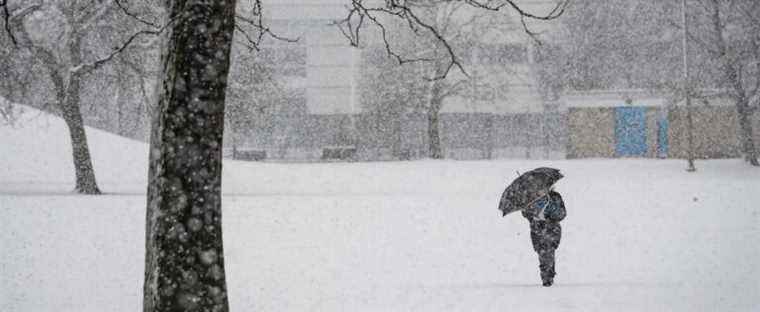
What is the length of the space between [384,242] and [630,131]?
3076cm

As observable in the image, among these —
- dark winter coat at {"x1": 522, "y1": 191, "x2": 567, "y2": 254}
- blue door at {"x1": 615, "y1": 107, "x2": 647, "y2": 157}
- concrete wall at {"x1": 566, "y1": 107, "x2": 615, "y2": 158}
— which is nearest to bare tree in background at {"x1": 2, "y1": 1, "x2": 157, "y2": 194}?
dark winter coat at {"x1": 522, "y1": 191, "x2": 567, "y2": 254}

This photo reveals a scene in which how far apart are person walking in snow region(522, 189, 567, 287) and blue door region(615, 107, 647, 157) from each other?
33.9m

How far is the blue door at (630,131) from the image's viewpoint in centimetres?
4162

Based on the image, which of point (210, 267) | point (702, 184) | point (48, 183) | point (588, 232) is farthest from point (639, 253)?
point (48, 183)

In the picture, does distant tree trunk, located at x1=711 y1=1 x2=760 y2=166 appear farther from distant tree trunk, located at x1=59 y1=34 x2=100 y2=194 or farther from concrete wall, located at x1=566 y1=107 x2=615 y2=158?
distant tree trunk, located at x1=59 y1=34 x2=100 y2=194

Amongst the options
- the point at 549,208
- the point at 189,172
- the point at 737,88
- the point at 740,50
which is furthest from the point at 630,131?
the point at 189,172

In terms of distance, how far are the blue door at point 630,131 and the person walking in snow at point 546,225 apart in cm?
3394

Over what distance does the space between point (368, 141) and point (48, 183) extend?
23682 millimetres

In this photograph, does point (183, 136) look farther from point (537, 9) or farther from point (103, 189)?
point (537, 9)

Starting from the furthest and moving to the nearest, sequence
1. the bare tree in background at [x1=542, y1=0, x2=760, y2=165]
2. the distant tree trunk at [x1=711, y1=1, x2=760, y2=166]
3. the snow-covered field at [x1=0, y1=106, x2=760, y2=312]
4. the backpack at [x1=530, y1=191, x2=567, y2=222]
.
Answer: the bare tree in background at [x1=542, y1=0, x2=760, y2=165] < the distant tree trunk at [x1=711, y1=1, x2=760, y2=166] < the backpack at [x1=530, y1=191, x2=567, y2=222] < the snow-covered field at [x1=0, y1=106, x2=760, y2=312]

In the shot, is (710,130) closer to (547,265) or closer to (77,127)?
(77,127)

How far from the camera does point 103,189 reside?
25.5 meters

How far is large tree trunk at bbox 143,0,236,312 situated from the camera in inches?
218

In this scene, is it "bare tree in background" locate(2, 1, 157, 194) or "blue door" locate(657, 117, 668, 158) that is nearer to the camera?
"bare tree in background" locate(2, 1, 157, 194)
